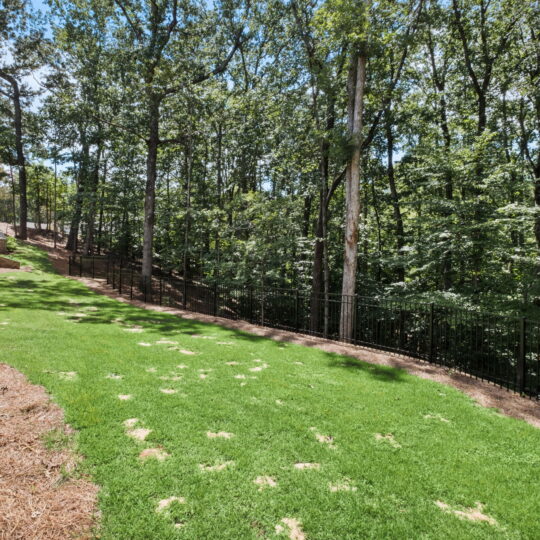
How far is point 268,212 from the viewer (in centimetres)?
1335

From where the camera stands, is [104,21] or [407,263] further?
[104,21]

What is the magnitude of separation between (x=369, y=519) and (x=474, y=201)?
9.58 m

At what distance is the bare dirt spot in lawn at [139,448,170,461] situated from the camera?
2835 mm

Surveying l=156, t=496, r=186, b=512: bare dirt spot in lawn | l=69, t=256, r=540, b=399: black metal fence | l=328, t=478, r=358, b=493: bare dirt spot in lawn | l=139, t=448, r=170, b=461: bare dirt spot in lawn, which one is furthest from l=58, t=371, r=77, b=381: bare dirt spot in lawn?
l=69, t=256, r=540, b=399: black metal fence

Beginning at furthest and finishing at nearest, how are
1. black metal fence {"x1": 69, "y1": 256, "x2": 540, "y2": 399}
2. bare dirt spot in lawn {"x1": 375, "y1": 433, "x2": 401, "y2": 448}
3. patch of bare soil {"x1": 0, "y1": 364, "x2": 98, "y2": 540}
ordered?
black metal fence {"x1": 69, "y1": 256, "x2": 540, "y2": 399}, bare dirt spot in lawn {"x1": 375, "y1": 433, "x2": 401, "y2": 448}, patch of bare soil {"x1": 0, "y1": 364, "x2": 98, "y2": 540}

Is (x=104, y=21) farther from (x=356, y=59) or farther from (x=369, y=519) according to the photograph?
(x=369, y=519)

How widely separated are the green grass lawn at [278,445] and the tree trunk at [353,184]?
3452 mm

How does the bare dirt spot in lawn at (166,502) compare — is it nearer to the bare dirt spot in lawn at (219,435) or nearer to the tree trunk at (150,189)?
the bare dirt spot in lawn at (219,435)

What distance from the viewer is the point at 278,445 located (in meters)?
3.22

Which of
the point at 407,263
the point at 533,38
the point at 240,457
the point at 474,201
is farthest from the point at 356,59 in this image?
the point at 240,457

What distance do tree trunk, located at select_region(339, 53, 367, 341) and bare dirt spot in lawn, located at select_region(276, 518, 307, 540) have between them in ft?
23.6

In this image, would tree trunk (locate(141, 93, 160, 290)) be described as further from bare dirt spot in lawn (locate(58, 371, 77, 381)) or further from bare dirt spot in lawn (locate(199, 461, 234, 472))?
bare dirt spot in lawn (locate(199, 461, 234, 472))

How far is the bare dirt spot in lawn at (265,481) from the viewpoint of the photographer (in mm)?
2619

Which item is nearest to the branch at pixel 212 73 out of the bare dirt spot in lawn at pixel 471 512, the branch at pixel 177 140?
the branch at pixel 177 140
